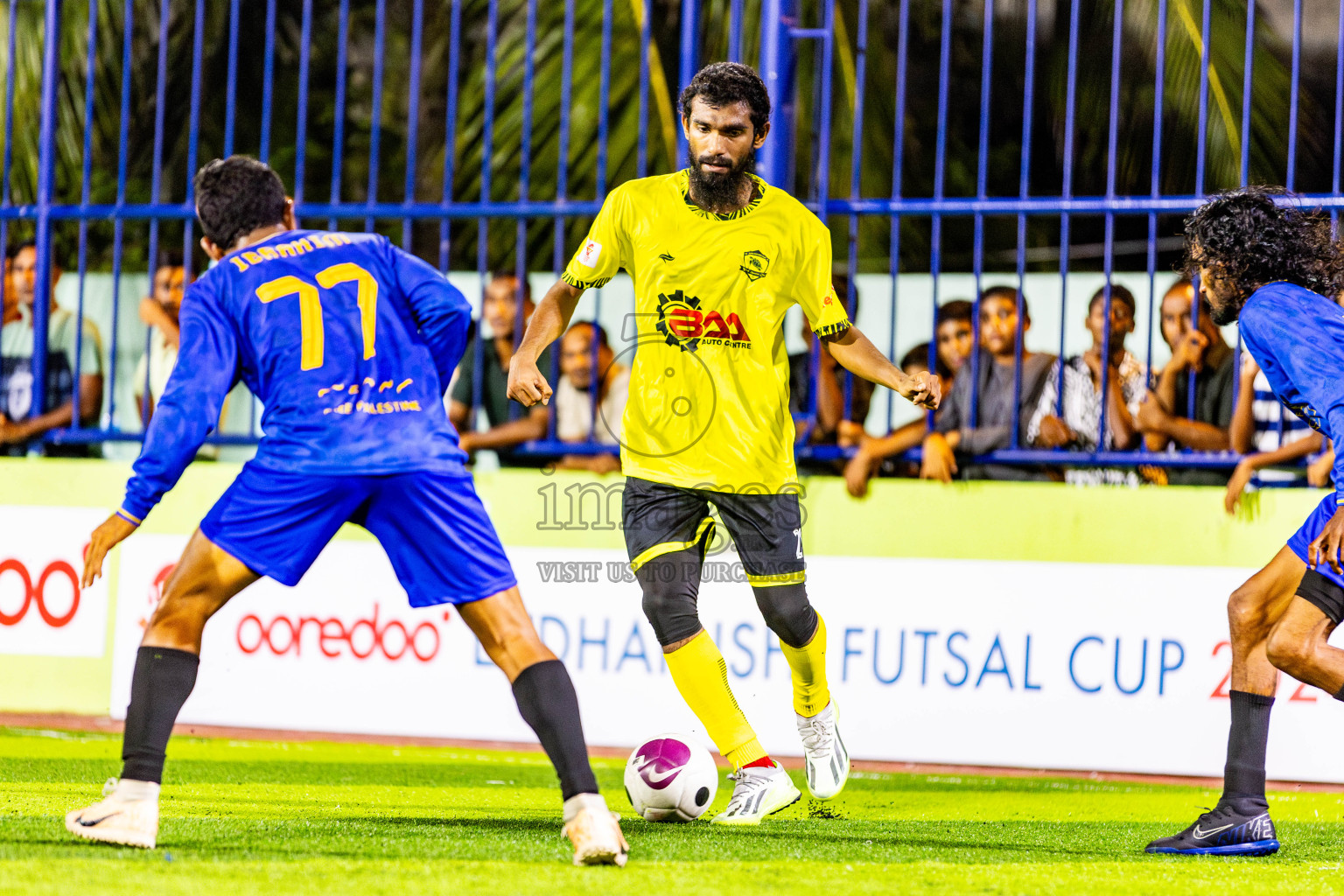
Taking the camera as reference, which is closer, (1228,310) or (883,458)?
(1228,310)

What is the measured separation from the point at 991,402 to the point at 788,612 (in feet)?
7.41

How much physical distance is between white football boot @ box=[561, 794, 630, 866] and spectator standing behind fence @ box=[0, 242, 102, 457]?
4647mm

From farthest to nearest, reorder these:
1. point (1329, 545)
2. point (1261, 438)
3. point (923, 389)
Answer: point (1261, 438), point (923, 389), point (1329, 545)

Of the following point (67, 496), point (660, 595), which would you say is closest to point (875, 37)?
point (67, 496)

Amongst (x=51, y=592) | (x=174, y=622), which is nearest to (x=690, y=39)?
(x=51, y=592)

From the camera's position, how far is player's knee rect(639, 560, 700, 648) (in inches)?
199

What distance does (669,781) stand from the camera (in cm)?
496

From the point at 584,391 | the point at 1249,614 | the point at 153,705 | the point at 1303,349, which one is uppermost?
the point at 1303,349

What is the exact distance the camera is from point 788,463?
521cm

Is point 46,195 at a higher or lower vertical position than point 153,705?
higher

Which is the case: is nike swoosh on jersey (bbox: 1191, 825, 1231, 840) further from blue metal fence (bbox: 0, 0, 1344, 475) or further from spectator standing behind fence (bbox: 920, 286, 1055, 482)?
blue metal fence (bbox: 0, 0, 1344, 475)

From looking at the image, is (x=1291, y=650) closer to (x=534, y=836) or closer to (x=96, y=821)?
(x=534, y=836)

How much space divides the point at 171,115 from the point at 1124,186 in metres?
6.82

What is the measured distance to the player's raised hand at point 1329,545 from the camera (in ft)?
13.9
